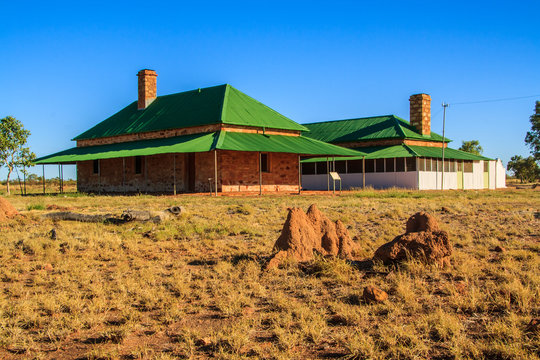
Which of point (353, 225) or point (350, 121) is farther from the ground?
point (350, 121)

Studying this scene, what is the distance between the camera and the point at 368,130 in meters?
38.4

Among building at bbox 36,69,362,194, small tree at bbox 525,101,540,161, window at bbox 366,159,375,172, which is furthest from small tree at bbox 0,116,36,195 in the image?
small tree at bbox 525,101,540,161

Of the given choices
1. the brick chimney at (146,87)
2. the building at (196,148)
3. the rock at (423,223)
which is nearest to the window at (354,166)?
the building at (196,148)

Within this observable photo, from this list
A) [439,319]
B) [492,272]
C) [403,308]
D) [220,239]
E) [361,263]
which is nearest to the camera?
[439,319]

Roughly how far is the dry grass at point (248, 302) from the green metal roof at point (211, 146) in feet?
46.9

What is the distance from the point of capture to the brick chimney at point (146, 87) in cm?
3569

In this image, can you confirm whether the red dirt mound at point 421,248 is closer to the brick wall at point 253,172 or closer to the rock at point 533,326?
the rock at point 533,326

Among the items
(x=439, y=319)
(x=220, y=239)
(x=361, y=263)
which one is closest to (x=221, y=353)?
(x=439, y=319)

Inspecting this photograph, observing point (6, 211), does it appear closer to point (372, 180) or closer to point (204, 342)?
point (204, 342)

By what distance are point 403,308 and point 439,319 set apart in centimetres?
66

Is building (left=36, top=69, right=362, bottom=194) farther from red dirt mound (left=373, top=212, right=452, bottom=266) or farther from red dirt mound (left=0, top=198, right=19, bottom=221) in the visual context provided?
red dirt mound (left=373, top=212, right=452, bottom=266)

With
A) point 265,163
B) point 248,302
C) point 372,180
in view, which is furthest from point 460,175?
Result: point 248,302

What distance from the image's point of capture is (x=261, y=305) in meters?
6.41

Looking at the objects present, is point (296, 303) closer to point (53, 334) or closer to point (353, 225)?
point (53, 334)
